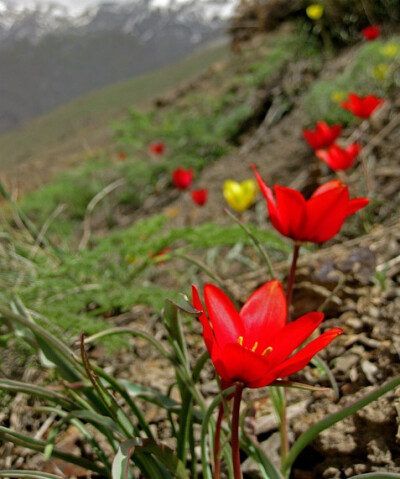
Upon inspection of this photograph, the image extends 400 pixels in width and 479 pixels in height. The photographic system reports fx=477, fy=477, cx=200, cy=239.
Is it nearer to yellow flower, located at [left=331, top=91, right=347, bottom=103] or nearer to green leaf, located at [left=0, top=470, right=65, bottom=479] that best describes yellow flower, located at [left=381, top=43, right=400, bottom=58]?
yellow flower, located at [left=331, top=91, right=347, bottom=103]

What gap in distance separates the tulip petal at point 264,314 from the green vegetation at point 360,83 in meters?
2.33

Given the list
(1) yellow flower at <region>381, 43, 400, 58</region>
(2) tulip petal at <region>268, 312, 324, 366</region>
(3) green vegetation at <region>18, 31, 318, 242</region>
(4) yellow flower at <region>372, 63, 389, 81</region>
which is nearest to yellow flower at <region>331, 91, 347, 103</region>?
(4) yellow flower at <region>372, 63, 389, 81</region>

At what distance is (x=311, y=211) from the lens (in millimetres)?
953

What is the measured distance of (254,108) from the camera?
4.64 meters

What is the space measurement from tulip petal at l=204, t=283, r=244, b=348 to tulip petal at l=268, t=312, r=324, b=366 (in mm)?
62

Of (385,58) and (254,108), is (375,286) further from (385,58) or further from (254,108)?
(254,108)

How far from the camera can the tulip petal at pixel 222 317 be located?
2.19ft

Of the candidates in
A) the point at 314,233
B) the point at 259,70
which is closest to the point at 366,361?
the point at 314,233

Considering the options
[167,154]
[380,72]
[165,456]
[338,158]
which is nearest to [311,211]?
[165,456]

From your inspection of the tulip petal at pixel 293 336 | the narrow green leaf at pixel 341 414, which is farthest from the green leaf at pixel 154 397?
the tulip petal at pixel 293 336

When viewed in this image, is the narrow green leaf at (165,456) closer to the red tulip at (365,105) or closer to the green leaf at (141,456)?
the green leaf at (141,456)

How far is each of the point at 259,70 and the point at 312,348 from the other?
4.75 m

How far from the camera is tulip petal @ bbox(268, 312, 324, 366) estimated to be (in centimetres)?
63

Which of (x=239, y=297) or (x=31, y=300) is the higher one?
(x=31, y=300)
